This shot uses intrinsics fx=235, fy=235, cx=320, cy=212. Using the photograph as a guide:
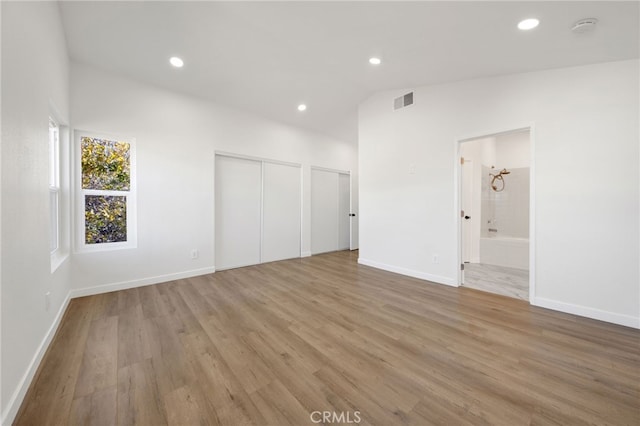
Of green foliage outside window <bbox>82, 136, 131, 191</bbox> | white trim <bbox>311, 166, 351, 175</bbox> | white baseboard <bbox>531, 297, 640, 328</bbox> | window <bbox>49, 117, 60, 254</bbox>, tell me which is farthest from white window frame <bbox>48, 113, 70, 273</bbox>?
white baseboard <bbox>531, 297, 640, 328</bbox>

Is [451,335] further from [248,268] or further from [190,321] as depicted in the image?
[248,268]

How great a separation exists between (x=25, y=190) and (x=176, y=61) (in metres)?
2.15

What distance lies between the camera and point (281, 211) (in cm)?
480

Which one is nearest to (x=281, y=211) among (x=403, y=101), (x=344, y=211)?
(x=344, y=211)

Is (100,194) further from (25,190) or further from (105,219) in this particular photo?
(25,190)

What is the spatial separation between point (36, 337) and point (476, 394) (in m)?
2.90

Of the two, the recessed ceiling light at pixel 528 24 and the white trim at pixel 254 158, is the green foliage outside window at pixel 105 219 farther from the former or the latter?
the recessed ceiling light at pixel 528 24

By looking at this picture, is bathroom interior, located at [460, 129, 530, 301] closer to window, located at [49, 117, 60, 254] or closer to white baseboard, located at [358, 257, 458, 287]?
white baseboard, located at [358, 257, 458, 287]

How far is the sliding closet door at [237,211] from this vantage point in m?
4.05

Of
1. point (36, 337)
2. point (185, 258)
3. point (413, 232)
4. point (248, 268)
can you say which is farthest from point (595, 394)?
point (185, 258)

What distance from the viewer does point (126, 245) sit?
10.3 feet

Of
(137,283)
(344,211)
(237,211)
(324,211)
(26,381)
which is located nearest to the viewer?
(26,381)

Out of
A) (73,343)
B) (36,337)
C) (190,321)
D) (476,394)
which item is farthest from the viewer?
(190,321)

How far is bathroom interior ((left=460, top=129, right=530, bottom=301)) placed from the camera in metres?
4.01
